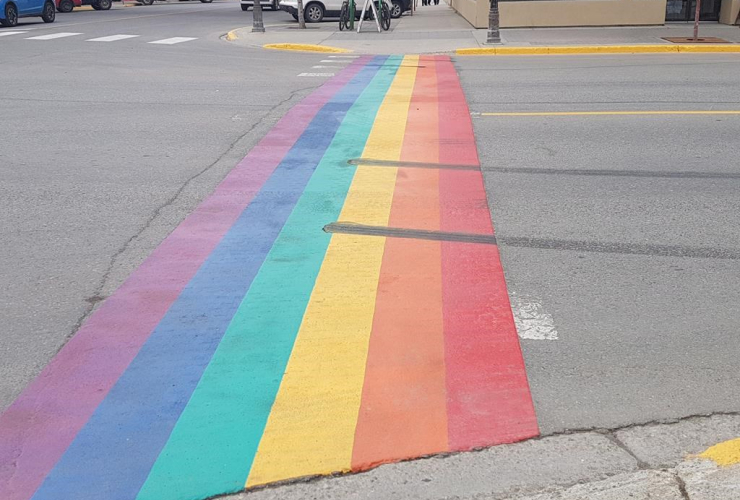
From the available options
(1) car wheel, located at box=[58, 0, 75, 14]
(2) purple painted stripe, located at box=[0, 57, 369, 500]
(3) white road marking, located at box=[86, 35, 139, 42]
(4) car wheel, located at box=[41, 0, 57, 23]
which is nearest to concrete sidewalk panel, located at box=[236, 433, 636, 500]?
(2) purple painted stripe, located at box=[0, 57, 369, 500]

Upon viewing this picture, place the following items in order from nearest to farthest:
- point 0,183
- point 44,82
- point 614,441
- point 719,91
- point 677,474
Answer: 1. point 677,474
2. point 614,441
3. point 0,183
4. point 719,91
5. point 44,82

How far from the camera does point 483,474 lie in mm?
3533

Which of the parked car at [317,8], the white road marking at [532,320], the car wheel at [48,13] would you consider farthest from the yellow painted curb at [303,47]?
the white road marking at [532,320]

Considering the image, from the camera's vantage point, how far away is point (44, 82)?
14.0 meters

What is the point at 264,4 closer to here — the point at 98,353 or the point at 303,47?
the point at 303,47

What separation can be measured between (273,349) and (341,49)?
15733mm

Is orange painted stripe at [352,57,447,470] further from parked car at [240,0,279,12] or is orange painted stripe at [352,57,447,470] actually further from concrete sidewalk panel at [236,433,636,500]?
parked car at [240,0,279,12]

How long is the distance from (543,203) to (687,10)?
1949 centimetres

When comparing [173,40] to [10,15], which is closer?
[173,40]

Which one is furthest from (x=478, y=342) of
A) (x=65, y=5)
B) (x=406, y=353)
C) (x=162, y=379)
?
(x=65, y=5)

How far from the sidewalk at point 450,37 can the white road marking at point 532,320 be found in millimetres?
14205

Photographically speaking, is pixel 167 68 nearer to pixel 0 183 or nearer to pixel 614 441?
pixel 0 183

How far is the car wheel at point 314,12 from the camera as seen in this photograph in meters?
27.4

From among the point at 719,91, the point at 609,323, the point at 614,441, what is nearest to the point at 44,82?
the point at 719,91
